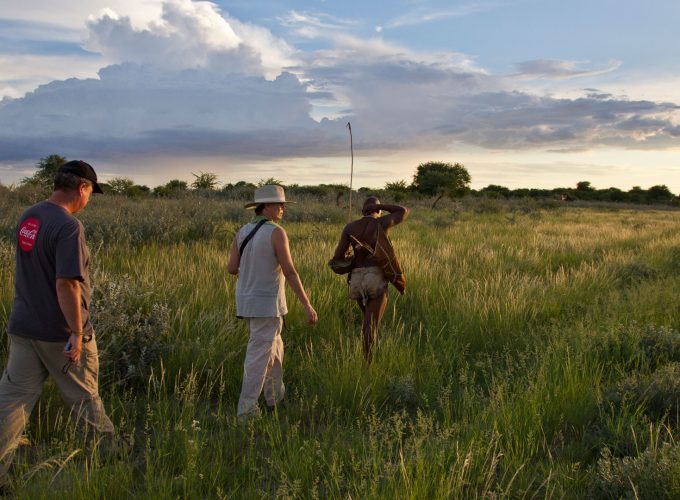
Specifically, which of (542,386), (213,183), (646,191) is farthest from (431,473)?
(646,191)

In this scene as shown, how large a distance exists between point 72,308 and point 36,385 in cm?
77

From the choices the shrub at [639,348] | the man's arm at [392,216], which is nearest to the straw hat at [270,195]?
the man's arm at [392,216]

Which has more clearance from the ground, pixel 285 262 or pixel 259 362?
pixel 285 262

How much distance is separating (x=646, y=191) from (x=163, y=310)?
9000 centimetres

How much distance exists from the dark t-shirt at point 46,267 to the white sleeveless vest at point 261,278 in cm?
132

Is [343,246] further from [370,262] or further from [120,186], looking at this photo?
[120,186]

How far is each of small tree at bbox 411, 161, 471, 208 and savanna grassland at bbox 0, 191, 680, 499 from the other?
4888 cm

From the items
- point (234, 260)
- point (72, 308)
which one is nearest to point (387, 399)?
point (234, 260)

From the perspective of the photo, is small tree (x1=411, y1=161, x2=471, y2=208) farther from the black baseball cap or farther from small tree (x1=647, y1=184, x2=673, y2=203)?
the black baseball cap

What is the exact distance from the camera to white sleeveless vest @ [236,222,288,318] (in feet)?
14.7

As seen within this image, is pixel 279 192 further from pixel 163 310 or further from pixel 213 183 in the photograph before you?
pixel 213 183

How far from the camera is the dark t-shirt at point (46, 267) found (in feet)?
10.9

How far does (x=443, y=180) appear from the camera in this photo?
57.2 meters

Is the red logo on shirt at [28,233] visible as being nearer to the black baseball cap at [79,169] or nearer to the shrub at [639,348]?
the black baseball cap at [79,169]
